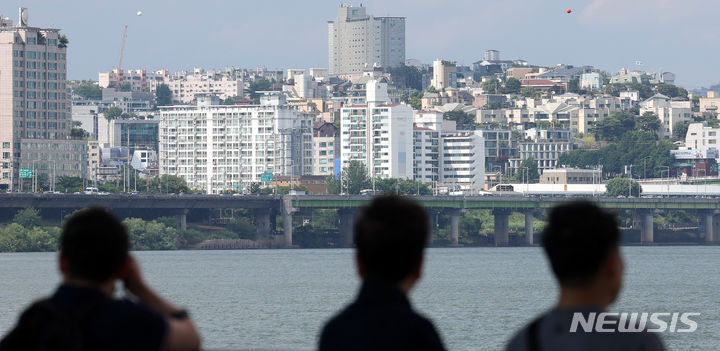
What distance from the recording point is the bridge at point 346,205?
495 ft

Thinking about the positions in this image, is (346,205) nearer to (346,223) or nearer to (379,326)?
(346,223)

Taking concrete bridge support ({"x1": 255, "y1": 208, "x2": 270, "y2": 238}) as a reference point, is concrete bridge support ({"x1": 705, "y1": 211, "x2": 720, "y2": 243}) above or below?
below

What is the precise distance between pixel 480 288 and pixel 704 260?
55.9 m

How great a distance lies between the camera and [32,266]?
110m

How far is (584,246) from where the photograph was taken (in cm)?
568

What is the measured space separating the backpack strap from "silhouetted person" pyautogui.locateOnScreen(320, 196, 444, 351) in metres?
0.35

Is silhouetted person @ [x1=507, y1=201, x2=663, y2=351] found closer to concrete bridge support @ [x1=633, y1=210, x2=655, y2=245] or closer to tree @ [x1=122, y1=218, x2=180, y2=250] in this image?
tree @ [x1=122, y1=218, x2=180, y2=250]

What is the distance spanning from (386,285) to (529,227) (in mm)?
173382

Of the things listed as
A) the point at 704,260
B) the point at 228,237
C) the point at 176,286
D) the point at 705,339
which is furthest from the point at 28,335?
the point at 228,237

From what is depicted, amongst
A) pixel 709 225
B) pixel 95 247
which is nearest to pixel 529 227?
pixel 709 225

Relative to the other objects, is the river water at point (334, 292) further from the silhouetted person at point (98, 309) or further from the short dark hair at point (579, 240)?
the short dark hair at point (579, 240)

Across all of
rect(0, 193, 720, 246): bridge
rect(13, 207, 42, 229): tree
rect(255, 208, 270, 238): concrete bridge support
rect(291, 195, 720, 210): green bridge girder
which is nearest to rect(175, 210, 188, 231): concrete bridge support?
rect(0, 193, 720, 246): bridge

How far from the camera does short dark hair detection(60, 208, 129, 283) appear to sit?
6.04 m

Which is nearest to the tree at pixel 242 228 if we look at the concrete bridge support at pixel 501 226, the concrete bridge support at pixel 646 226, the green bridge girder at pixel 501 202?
the green bridge girder at pixel 501 202
